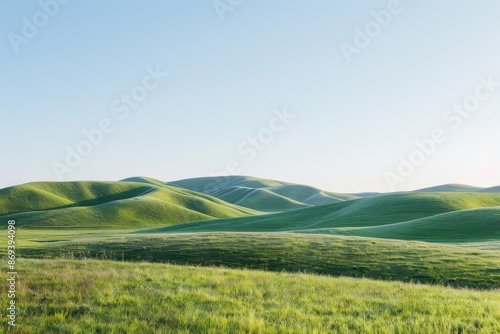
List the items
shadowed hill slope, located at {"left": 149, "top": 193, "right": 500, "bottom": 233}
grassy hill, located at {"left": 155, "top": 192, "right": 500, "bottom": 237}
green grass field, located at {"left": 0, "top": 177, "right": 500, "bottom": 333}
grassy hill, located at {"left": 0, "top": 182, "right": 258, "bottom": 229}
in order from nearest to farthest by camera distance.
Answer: green grass field, located at {"left": 0, "top": 177, "right": 500, "bottom": 333} → grassy hill, located at {"left": 155, "top": 192, "right": 500, "bottom": 237} → shadowed hill slope, located at {"left": 149, "top": 193, "right": 500, "bottom": 233} → grassy hill, located at {"left": 0, "top": 182, "right": 258, "bottom": 229}

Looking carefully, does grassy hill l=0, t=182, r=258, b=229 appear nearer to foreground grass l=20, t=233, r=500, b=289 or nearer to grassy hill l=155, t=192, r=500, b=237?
grassy hill l=155, t=192, r=500, b=237

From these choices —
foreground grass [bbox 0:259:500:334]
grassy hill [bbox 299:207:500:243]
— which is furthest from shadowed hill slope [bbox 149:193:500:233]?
foreground grass [bbox 0:259:500:334]

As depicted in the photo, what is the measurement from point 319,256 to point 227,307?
74.6 feet

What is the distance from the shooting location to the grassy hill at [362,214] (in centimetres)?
8738

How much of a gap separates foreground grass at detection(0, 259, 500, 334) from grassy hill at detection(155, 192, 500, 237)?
2764 inches

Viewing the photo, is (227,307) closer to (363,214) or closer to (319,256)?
(319,256)

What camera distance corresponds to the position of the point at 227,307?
999cm

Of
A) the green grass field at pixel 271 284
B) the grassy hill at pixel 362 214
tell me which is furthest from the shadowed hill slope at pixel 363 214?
the green grass field at pixel 271 284

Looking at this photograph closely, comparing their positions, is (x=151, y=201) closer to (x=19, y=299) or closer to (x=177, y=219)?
(x=177, y=219)

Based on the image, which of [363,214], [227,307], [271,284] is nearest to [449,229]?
[363,214]

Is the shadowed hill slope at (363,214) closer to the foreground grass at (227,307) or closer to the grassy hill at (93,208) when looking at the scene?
the grassy hill at (93,208)

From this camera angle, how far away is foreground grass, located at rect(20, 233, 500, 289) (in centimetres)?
2614

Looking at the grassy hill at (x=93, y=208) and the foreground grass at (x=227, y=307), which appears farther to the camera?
the grassy hill at (x=93, y=208)

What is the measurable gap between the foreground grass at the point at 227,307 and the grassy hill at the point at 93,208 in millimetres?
109653
